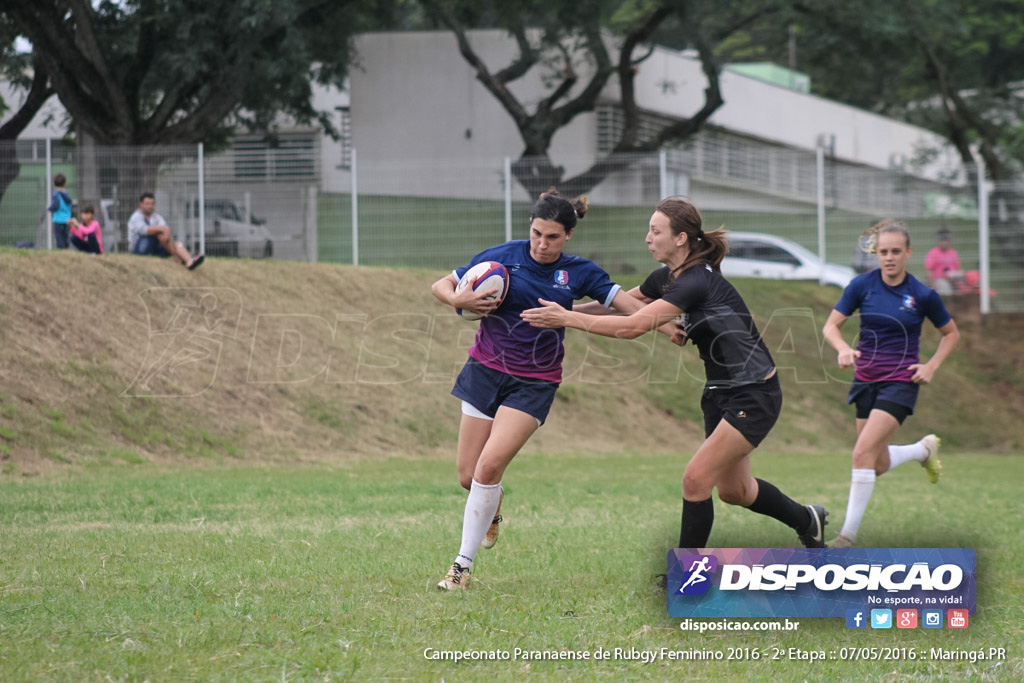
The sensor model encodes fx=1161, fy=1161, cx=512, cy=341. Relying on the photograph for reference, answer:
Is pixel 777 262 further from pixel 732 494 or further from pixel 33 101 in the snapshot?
pixel 732 494

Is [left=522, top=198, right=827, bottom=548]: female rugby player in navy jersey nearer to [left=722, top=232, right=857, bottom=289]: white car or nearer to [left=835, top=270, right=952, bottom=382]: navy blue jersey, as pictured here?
[left=835, top=270, right=952, bottom=382]: navy blue jersey

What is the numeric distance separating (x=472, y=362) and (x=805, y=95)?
4265 cm

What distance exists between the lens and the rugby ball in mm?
6516

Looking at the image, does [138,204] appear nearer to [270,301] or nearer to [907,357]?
[270,301]

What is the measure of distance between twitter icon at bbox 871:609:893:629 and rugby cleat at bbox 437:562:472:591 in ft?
7.04

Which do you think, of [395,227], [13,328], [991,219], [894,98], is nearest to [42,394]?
[13,328]

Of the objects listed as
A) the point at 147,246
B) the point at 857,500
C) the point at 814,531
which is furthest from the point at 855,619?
the point at 147,246

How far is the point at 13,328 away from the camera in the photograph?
15.6 metres

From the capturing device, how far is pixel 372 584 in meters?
6.38

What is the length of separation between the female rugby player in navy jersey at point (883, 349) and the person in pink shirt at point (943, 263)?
16.6 m

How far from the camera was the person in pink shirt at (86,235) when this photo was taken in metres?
19.4

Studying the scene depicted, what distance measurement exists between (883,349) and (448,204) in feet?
49.4

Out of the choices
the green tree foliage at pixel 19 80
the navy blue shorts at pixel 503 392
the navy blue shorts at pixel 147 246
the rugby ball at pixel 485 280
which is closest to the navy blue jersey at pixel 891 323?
the navy blue shorts at pixel 503 392

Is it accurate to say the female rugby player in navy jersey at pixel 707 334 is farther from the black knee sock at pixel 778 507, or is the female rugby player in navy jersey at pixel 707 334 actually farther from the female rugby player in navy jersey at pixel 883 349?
the female rugby player in navy jersey at pixel 883 349
